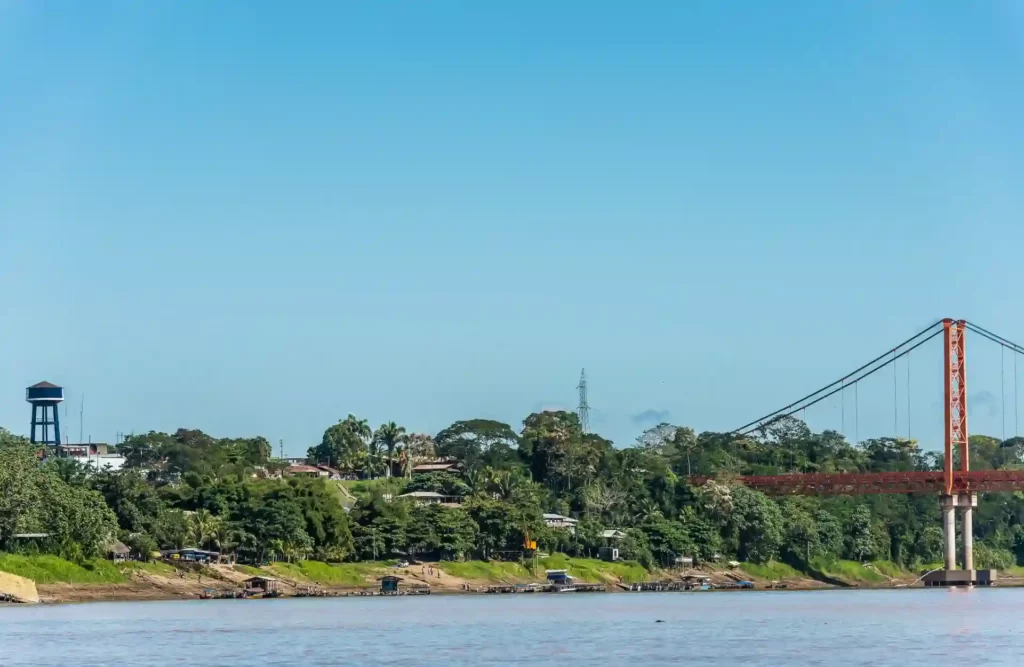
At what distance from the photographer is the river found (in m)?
54.7

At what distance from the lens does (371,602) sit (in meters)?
98.8

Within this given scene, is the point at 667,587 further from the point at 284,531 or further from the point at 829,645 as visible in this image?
the point at 829,645

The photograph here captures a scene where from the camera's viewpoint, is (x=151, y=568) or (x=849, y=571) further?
(x=849, y=571)

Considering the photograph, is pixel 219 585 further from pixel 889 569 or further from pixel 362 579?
pixel 889 569

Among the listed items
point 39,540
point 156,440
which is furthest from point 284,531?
point 156,440

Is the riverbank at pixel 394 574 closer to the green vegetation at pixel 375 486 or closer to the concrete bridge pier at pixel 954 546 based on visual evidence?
the concrete bridge pier at pixel 954 546

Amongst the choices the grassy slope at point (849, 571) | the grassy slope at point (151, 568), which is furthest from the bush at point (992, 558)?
the grassy slope at point (151, 568)

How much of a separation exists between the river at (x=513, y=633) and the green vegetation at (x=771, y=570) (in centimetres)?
4020

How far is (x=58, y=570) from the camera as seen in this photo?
97062mm

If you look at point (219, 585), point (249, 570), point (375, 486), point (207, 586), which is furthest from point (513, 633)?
point (375, 486)

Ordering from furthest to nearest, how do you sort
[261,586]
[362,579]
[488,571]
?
[488,571] < [362,579] < [261,586]

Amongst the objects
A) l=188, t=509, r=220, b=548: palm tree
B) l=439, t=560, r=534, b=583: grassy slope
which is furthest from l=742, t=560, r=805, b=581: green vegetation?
l=188, t=509, r=220, b=548: palm tree

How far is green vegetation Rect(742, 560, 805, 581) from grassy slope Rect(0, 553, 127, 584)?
56806 millimetres

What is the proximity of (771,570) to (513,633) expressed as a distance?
258ft
